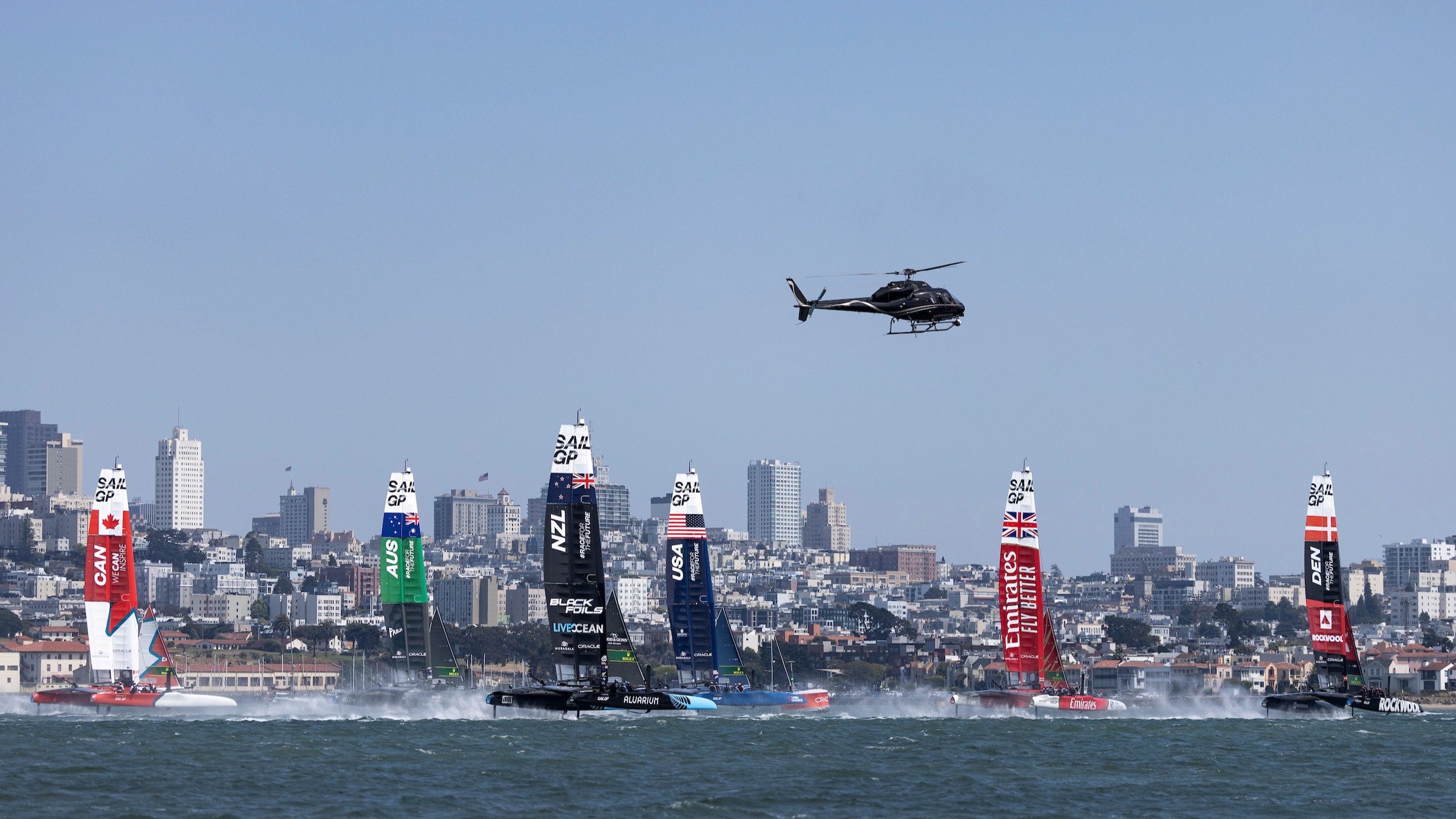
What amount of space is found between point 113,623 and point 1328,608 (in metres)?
41.9

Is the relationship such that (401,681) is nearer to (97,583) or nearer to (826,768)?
(97,583)

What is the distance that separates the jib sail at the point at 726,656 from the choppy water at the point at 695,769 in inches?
344

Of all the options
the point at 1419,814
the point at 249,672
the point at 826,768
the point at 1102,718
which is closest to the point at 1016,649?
the point at 1102,718

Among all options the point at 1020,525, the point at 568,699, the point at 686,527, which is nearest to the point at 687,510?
the point at 686,527

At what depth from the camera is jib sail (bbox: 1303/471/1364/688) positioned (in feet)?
240

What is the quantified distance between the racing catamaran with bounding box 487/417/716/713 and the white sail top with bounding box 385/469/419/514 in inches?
849

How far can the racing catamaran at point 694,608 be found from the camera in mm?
78500

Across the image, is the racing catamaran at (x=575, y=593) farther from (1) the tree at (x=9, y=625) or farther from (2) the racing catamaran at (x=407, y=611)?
(1) the tree at (x=9, y=625)

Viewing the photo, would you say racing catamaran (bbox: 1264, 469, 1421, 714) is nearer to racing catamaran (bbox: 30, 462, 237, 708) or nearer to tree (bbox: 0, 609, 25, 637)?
racing catamaran (bbox: 30, 462, 237, 708)

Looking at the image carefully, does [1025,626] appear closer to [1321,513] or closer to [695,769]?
[1321,513]

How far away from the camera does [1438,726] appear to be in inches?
3083

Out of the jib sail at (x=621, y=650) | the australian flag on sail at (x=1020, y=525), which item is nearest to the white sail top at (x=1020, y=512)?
the australian flag on sail at (x=1020, y=525)

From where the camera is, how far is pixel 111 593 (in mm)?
72625

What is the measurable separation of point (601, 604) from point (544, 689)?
2.68m
